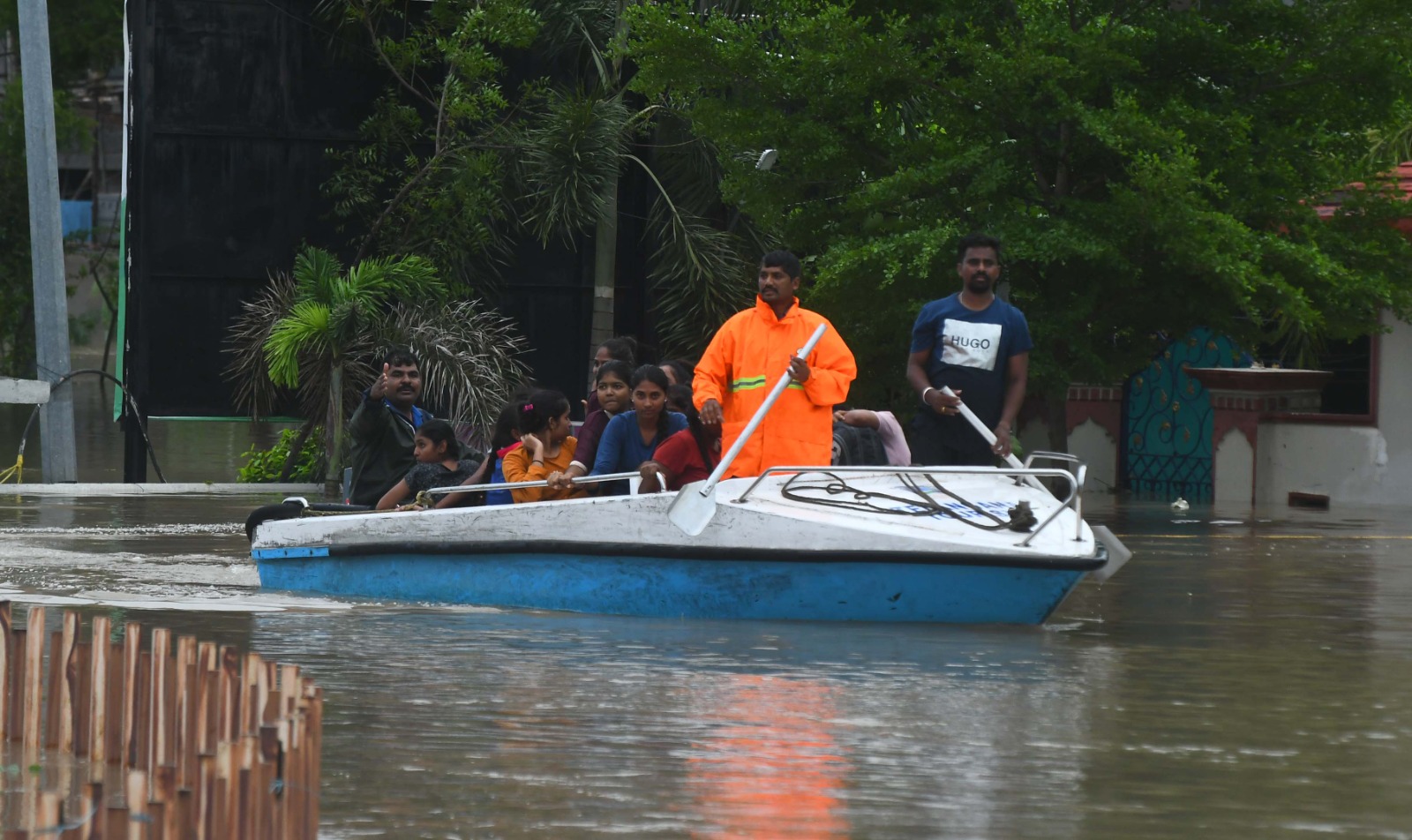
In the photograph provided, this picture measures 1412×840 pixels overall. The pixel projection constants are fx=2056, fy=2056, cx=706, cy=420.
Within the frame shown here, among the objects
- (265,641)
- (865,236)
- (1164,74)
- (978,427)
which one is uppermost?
(1164,74)

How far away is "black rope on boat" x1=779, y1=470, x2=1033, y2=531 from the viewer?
8.91 meters

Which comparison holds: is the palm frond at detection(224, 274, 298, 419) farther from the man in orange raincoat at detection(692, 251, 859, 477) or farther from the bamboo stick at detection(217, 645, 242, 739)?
the bamboo stick at detection(217, 645, 242, 739)

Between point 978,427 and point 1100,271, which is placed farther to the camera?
point 1100,271

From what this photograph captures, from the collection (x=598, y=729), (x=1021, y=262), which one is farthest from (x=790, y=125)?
(x=598, y=729)

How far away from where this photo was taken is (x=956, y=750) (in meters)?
→ 6.31

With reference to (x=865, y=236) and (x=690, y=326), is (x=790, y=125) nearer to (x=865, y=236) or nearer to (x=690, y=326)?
(x=865, y=236)

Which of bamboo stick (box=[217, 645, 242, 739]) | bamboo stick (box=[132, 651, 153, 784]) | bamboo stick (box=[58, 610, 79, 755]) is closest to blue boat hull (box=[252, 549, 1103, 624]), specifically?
bamboo stick (box=[58, 610, 79, 755])

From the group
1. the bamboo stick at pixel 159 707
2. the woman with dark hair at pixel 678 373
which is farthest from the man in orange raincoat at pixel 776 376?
the bamboo stick at pixel 159 707

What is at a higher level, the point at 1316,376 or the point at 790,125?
the point at 790,125

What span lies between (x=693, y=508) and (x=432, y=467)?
7.64 feet

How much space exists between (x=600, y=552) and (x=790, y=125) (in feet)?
23.2

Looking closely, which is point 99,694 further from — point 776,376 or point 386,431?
point 386,431

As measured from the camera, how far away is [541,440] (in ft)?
34.6

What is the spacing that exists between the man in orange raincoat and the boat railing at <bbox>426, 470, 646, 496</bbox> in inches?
Result: 18.8
